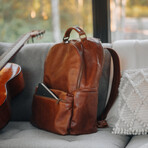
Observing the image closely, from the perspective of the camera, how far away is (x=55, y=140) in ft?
4.69

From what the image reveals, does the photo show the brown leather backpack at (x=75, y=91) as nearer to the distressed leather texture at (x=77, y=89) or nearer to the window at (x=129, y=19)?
the distressed leather texture at (x=77, y=89)

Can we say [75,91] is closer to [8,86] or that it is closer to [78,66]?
[78,66]

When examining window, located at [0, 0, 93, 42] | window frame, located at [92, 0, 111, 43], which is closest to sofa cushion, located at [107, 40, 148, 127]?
A: window frame, located at [92, 0, 111, 43]

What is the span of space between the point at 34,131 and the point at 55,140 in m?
0.21

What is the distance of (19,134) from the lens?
1.56m

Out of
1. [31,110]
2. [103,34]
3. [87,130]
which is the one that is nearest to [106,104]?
[87,130]

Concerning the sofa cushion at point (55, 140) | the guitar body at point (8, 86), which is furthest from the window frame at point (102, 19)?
the sofa cushion at point (55, 140)

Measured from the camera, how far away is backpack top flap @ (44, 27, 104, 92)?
1.54 meters

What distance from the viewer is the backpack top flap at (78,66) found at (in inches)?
60.4

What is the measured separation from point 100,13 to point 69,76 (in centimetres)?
83

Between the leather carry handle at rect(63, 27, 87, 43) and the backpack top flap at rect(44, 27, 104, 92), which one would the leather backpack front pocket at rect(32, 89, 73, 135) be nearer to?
the backpack top flap at rect(44, 27, 104, 92)

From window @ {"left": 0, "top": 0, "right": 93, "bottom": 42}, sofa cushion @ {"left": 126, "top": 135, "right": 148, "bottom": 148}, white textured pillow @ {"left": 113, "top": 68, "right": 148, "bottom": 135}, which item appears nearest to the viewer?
sofa cushion @ {"left": 126, "top": 135, "right": 148, "bottom": 148}

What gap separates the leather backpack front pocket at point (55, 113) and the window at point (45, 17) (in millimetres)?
865

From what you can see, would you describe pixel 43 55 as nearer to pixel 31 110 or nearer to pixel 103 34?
pixel 31 110
